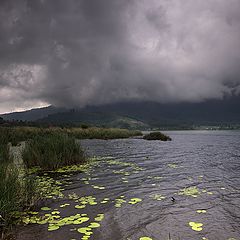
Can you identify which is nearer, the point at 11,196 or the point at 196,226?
the point at 196,226

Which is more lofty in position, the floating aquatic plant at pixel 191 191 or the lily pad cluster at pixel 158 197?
the lily pad cluster at pixel 158 197

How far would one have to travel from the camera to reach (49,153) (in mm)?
16672

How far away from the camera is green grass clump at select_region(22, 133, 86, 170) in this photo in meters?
16.7

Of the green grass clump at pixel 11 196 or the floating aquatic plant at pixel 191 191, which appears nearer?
the green grass clump at pixel 11 196

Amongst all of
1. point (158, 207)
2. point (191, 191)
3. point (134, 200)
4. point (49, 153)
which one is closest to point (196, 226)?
point (158, 207)

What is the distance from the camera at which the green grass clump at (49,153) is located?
1666 centimetres

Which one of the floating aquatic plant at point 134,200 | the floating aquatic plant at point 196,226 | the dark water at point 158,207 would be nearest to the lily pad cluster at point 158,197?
the dark water at point 158,207

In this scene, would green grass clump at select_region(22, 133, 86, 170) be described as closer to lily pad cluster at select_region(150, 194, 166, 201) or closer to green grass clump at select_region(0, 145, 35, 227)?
green grass clump at select_region(0, 145, 35, 227)

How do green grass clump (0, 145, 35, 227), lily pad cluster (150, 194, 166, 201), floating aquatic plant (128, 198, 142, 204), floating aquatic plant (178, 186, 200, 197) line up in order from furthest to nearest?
floating aquatic plant (178, 186, 200, 197)
lily pad cluster (150, 194, 166, 201)
floating aquatic plant (128, 198, 142, 204)
green grass clump (0, 145, 35, 227)

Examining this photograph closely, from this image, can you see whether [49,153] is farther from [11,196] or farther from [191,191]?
[191,191]

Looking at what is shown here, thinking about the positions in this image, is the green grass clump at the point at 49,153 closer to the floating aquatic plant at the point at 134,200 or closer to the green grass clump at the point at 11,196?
the green grass clump at the point at 11,196

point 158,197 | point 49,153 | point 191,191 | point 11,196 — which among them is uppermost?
point 49,153

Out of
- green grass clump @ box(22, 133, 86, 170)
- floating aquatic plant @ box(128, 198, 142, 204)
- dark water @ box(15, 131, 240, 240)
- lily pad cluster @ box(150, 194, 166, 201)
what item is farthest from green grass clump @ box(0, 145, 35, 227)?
green grass clump @ box(22, 133, 86, 170)

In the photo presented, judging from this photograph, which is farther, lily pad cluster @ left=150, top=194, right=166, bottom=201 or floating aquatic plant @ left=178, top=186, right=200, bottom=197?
floating aquatic plant @ left=178, top=186, right=200, bottom=197
